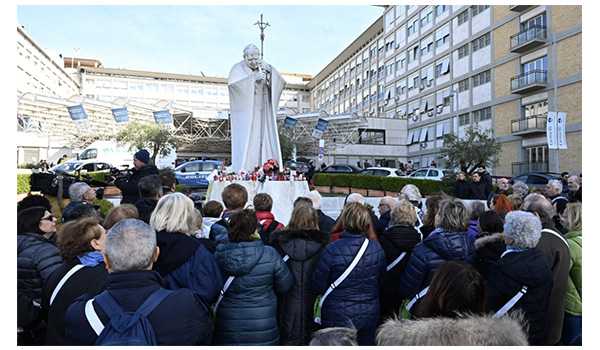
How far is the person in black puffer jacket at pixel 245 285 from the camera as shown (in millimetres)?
3295

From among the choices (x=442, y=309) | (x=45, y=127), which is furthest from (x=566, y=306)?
(x=45, y=127)

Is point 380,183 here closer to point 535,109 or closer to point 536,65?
point 535,109

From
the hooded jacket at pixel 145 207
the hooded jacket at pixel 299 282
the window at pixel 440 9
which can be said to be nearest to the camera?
the hooded jacket at pixel 299 282

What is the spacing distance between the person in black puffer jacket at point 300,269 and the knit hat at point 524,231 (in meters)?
1.50

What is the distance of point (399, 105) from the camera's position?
53875 mm

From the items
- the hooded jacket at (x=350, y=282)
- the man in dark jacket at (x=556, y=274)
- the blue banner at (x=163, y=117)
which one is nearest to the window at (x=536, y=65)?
the blue banner at (x=163, y=117)

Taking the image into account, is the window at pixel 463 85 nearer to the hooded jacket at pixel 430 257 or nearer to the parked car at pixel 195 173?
the parked car at pixel 195 173

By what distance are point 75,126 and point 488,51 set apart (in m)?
39.9

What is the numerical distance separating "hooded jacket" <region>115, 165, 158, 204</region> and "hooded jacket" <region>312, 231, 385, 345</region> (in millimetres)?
3573

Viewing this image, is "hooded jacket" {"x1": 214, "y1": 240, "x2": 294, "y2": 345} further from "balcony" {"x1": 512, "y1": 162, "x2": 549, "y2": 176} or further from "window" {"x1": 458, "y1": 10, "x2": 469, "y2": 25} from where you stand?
"window" {"x1": 458, "y1": 10, "x2": 469, "y2": 25}

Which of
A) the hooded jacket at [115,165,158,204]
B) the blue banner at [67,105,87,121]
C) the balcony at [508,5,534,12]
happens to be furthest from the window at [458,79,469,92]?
the hooded jacket at [115,165,158,204]

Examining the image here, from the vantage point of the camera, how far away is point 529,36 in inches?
1249

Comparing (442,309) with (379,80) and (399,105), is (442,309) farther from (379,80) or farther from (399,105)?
(379,80)

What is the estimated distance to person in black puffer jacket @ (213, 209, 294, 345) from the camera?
3295 mm
